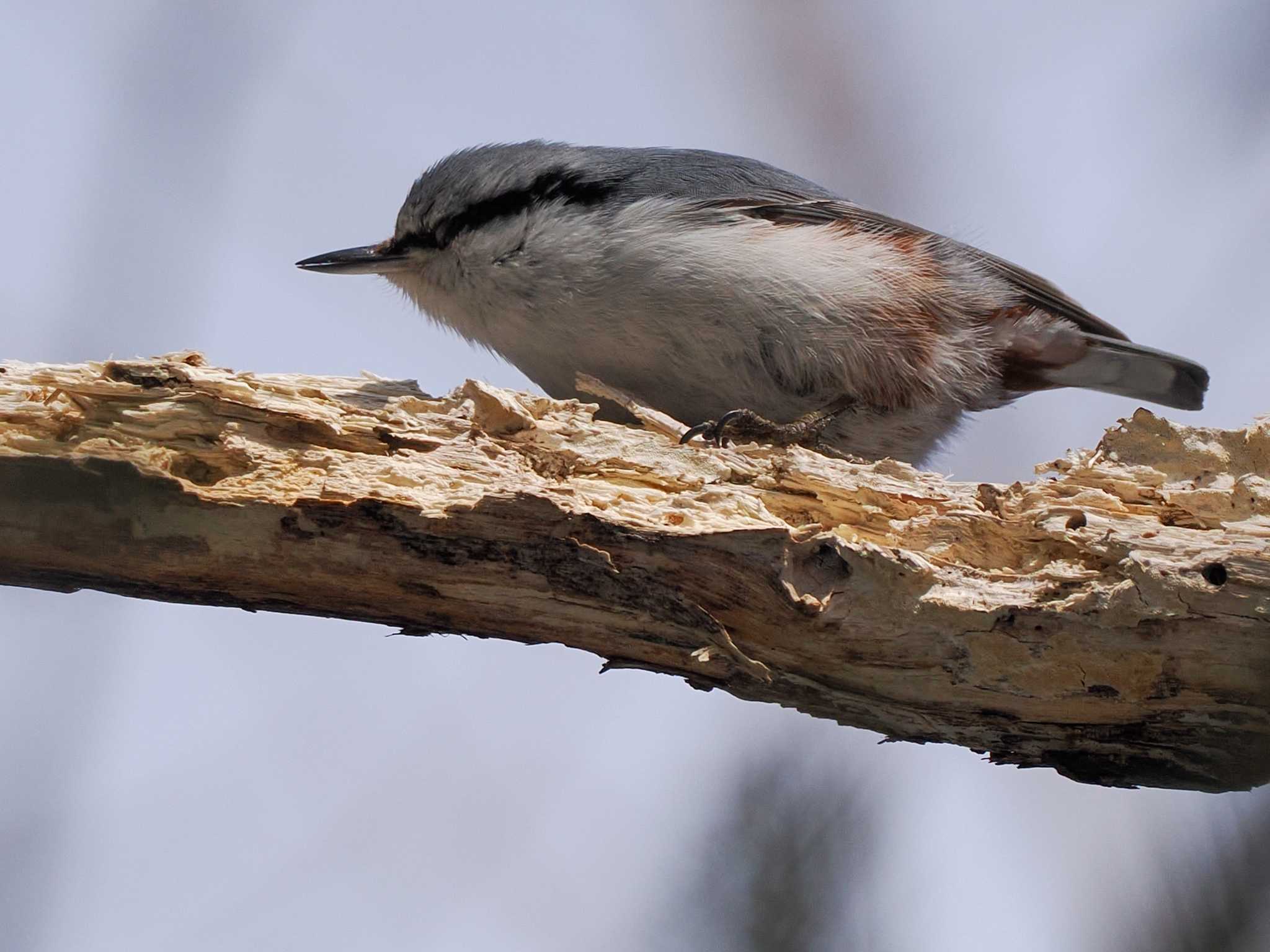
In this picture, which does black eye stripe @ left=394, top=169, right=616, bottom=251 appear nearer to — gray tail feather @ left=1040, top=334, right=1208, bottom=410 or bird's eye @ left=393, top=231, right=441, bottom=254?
bird's eye @ left=393, top=231, right=441, bottom=254

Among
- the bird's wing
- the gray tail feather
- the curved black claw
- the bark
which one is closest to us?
the bark

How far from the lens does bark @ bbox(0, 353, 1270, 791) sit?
1.64m

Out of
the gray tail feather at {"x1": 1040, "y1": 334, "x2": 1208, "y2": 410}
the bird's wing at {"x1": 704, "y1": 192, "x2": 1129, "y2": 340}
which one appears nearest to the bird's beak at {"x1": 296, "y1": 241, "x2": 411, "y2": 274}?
the bird's wing at {"x1": 704, "y1": 192, "x2": 1129, "y2": 340}

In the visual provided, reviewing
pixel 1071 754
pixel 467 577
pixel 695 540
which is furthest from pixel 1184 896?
pixel 467 577

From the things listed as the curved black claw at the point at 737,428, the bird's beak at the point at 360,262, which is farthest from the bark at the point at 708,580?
the bird's beak at the point at 360,262

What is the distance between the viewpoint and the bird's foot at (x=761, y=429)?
2.23 metres

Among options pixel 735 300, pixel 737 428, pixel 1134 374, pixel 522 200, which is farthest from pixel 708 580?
pixel 1134 374

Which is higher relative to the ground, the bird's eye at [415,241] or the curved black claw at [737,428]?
the bird's eye at [415,241]

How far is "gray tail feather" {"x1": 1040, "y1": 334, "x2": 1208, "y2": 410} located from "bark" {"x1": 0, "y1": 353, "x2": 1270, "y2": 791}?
38.2 inches

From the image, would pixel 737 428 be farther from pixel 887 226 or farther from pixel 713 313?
pixel 887 226

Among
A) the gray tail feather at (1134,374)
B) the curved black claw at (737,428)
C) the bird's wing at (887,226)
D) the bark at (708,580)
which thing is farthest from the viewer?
the gray tail feather at (1134,374)

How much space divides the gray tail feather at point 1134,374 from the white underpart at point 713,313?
311mm

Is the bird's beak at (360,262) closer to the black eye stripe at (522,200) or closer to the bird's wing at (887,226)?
the black eye stripe at (522,200)

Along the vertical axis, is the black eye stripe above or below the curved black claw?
above
